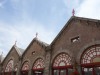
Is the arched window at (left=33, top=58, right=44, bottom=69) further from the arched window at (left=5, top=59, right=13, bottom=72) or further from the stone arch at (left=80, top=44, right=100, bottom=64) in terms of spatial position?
the arched window at (left=5, top=59, right=13, bottom=72)

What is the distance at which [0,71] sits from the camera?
24234mm

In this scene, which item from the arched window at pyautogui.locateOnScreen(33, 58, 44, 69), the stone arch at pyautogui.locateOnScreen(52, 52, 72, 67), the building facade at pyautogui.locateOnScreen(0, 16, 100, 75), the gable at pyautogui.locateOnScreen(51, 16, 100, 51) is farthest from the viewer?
the arched window at pyautogui.locateOnScreen(33, 58, 44, 69)

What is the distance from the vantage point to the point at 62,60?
14828 millimetres

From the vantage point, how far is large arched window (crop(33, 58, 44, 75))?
1692 cm

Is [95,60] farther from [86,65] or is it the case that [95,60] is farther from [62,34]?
[62,34]

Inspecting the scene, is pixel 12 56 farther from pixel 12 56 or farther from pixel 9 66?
pixel 9 66

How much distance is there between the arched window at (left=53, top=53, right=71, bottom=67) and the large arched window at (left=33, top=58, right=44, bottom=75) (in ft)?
7.11

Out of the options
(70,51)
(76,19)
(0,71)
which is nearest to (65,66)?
(70,51)

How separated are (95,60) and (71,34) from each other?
3915 mm

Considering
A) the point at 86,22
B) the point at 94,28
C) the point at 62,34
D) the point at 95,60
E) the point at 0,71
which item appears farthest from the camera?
the point at 0,71

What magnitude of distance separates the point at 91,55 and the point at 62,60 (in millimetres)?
3447

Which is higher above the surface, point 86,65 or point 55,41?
point 55,41

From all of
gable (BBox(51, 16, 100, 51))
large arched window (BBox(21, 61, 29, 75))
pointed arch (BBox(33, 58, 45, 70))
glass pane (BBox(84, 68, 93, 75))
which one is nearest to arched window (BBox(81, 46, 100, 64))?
glass pane (BBox(84, 68, 93, 75))

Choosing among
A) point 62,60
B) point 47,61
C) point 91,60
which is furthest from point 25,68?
point 91,60
